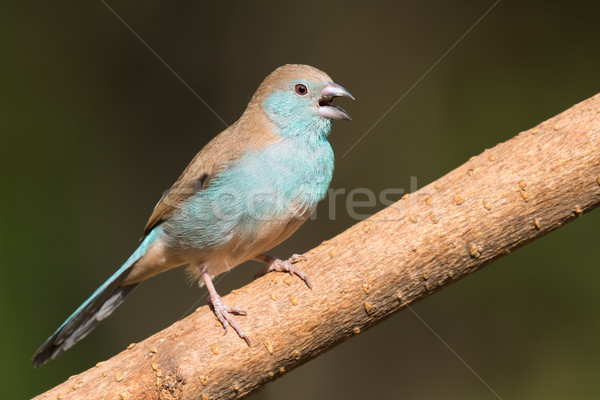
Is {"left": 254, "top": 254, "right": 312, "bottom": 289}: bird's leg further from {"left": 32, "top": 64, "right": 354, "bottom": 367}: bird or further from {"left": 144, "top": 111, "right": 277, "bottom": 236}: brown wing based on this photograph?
{"left": 144, "top": 111, "right": 277, "bottom": 236}: brown wing

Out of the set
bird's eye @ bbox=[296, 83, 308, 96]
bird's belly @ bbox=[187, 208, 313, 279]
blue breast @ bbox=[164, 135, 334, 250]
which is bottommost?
bird's belly @ bbox=[187, 208, 313, 279]

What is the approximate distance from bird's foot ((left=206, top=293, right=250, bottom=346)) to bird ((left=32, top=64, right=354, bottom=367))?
185 millimetres

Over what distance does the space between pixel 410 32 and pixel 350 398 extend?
3023mm

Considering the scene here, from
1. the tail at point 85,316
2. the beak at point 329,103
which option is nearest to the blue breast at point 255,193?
the beak at point 329,103

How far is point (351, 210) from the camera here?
477cm

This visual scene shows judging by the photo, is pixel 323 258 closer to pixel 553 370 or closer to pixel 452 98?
pixel 553 370

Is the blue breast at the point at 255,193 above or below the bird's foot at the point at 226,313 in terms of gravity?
above

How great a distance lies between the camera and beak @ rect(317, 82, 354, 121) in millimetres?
3434

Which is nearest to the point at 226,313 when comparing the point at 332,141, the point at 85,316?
the point at 85,316

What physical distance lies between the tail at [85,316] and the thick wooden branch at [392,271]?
2.74 feet

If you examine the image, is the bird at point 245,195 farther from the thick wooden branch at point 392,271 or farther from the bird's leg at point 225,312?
the thick wooden branch at point 392,271

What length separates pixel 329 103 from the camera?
354cm

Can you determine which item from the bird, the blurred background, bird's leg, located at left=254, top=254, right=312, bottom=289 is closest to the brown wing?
the bird

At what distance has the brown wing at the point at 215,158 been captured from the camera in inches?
132
